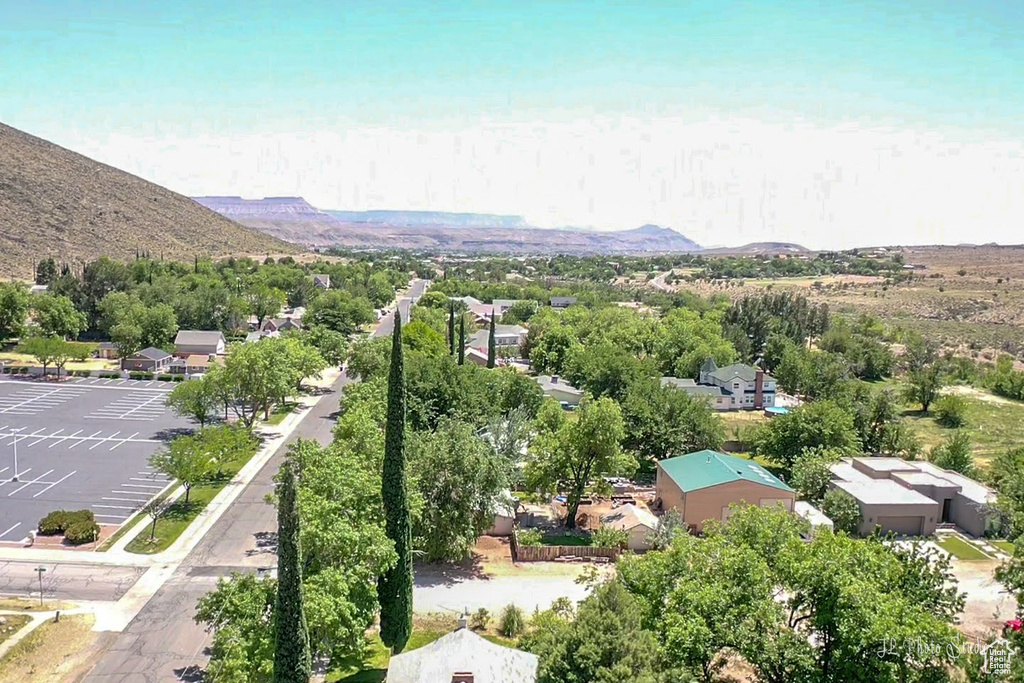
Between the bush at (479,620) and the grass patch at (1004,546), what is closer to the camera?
the bush at (479,620)

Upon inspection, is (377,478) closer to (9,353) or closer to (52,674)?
(52,674)

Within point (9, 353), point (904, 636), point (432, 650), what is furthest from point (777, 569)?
point (9, 353)

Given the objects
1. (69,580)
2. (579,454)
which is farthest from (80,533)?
(579,454)

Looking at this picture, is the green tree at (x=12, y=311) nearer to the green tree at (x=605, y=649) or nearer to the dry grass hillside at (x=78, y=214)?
the dry grass hillside at (x=78, y=214)

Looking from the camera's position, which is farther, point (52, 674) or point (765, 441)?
point (765, 441)

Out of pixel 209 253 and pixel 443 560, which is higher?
pixel 209 253

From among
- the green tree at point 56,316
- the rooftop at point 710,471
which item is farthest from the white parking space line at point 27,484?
the green tree at point 56,316
